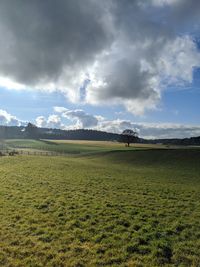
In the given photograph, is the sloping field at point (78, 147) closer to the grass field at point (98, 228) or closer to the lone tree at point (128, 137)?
the lone tree at point (128, 137)

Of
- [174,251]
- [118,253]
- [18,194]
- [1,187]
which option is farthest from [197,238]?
[1,187]

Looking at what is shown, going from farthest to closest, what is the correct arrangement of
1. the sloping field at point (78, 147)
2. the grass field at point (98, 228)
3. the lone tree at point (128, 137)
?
the lone tree at point (128, 137) → the sloping field at point (78, 147) → the grass field at point (98, 228)

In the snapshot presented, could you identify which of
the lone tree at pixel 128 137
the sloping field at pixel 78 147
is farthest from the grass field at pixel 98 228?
the lone tree at pixel 128 137

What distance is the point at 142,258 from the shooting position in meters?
8.80

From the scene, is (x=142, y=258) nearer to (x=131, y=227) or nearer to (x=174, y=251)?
(x=174, y=251)

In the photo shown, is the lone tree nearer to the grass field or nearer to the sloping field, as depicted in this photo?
the sloping field

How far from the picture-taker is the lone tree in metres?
124

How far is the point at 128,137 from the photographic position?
124250 millimetres

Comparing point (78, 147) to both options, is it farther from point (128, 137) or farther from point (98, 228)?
point (98, 228)

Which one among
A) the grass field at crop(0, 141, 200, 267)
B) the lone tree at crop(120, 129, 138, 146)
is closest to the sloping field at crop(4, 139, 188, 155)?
the lone tree at crop(120, 129, 138, 146)

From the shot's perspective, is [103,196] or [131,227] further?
[103,196]

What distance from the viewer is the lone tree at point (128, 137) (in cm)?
12450

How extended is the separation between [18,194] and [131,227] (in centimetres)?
1019

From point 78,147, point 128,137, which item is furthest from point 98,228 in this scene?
point 128,137
